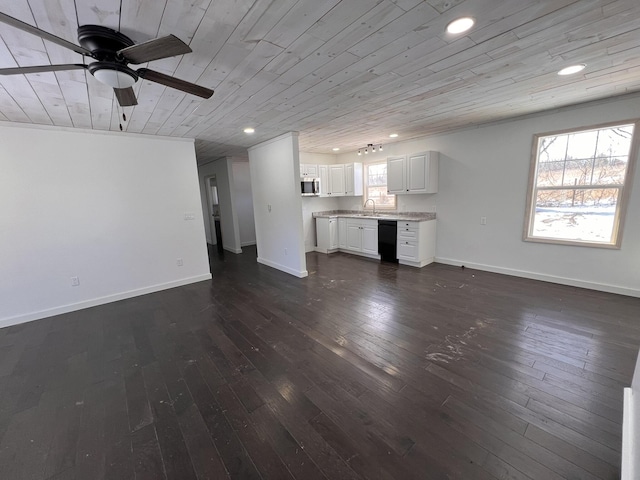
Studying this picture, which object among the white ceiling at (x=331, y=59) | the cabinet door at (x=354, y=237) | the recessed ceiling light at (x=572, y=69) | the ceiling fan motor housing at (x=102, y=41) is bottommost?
the cabinet door at (x=354, y=237)

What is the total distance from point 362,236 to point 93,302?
4841 mm

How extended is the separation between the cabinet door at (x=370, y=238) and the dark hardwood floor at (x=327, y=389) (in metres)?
2.17

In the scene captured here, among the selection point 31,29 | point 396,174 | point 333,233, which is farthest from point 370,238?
point 31,29

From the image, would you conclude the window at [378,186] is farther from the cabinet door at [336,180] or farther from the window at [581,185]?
the window at [581,185]

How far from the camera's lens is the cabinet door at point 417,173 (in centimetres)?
492

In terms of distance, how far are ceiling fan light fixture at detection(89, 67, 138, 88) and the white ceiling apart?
0.70 feet

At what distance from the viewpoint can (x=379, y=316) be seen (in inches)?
122

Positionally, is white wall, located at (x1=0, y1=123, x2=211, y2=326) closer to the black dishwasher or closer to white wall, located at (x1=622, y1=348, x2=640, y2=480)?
the black dishwasher

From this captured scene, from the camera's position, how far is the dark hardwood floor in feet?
4.79

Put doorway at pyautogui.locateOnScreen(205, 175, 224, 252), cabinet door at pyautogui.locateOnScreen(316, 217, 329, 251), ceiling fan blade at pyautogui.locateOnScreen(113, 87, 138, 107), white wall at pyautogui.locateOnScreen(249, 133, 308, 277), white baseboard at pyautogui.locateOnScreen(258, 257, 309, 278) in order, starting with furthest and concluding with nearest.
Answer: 1. doorway at pyautogui.locateOnScreen(205, 175, 224, 252)
2. cabinet door at pyautogui.locateOnScreen(316, 217, 329, 251)
3. white baseboard at pyautogui.locateOnScreen(258, 257, 309, 278)
4. white wall at pyautogui.locateOnScreen(249, 133, 308, 277)
5. ceiling fan blade at pyautogui.locateOnScreen(113, 87, 138, 107)

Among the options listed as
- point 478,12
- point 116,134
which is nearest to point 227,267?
point 116,134

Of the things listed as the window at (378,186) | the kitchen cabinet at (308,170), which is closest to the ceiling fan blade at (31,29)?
the kitchen cabinet at (308,170)

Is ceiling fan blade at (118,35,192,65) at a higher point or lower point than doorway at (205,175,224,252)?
higher

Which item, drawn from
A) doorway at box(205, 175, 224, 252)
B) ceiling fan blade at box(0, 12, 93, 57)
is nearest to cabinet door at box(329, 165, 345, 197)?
doorway at box(205, 175, 224, 252)
